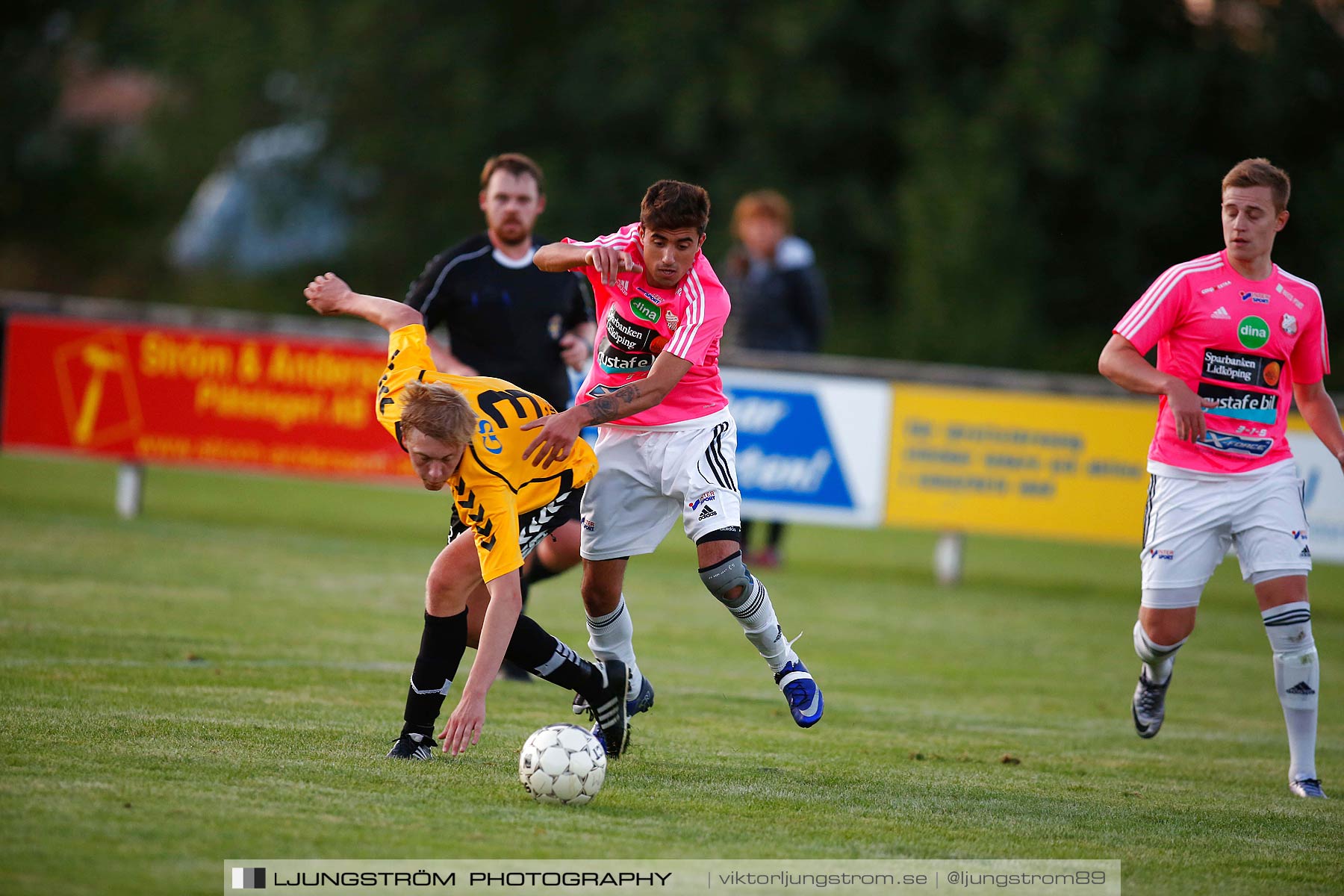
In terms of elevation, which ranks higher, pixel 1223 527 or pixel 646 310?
pixel 646 310

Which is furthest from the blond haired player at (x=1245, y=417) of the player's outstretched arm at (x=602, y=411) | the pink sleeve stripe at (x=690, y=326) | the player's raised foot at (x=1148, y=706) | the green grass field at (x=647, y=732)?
the player's outstretched arm at (x=602, y=411)

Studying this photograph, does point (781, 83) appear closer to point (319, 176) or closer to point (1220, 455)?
point (319, 176)

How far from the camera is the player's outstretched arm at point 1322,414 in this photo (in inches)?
222

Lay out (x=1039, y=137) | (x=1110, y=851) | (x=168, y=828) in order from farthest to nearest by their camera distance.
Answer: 1. (x=1039, y=137)
2. (x=1110, y=851)
3. (x=168, y=828)

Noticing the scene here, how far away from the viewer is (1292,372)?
5.75 m

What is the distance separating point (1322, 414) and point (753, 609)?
2.36 metres

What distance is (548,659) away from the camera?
16.9 ft

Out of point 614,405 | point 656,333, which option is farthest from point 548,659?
point 656,333

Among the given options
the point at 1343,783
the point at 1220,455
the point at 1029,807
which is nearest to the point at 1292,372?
the point at 1220,455

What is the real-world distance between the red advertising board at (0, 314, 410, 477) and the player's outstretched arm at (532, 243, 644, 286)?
6971 millimetres

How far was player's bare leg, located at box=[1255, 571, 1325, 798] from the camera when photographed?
554cm

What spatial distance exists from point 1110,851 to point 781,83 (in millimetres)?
19938

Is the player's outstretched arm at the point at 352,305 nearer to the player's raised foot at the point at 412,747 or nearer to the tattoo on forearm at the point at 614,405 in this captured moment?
the tattoo on forearm at the point at 614,405

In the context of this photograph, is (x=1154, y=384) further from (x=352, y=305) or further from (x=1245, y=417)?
(x=352, y=305)
